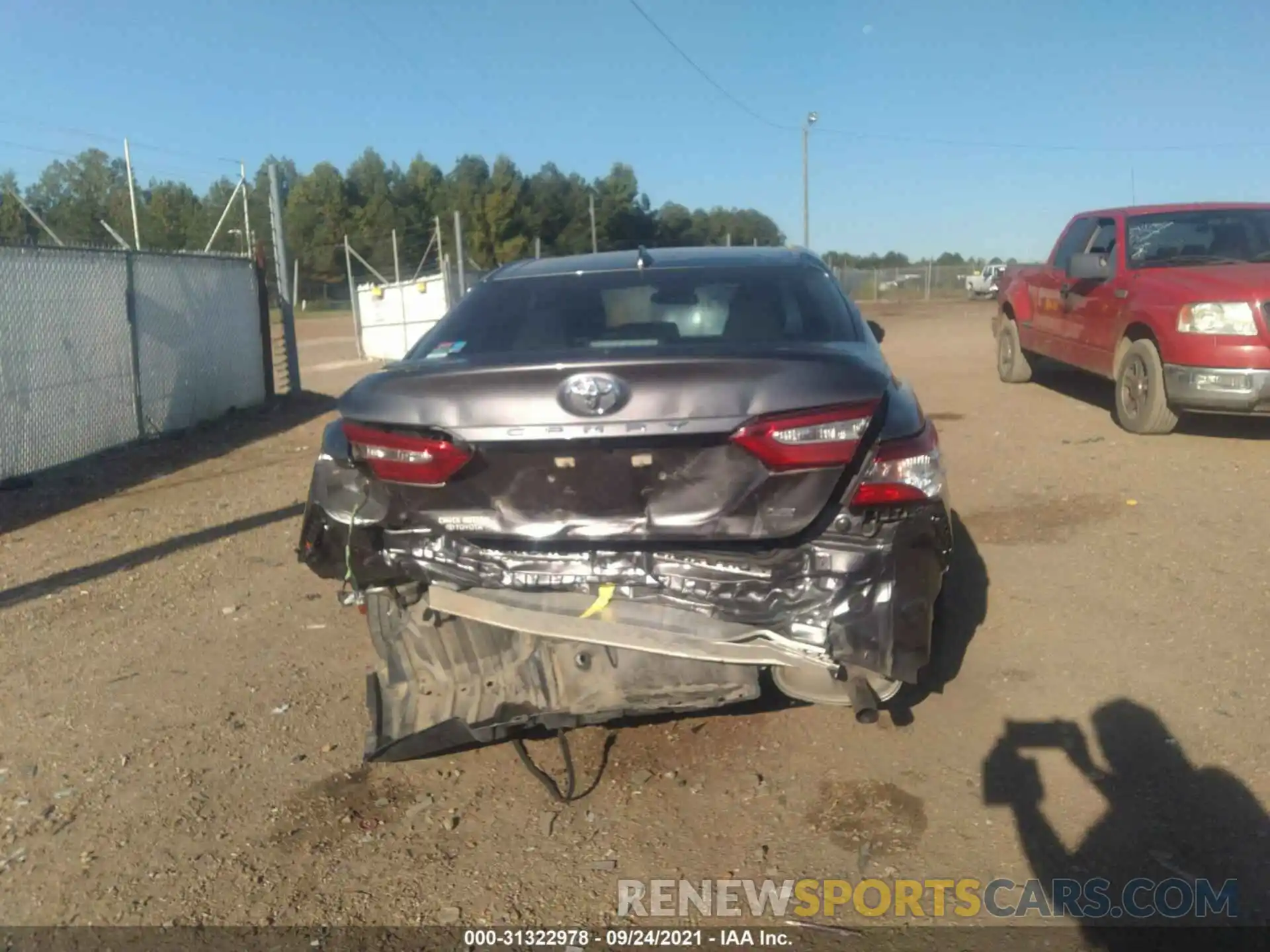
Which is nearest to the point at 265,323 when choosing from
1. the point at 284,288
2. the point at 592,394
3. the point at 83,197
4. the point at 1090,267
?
Result: the point at 284,288

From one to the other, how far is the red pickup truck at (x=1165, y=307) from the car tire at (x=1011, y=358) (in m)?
1.07

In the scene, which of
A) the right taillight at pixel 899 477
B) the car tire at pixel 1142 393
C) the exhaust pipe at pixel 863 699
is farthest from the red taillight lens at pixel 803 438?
the car tire at pixel 1142 393

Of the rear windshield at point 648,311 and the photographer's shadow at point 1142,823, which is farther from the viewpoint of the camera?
the rear windshield at point 648,311

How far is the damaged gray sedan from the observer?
3094mm

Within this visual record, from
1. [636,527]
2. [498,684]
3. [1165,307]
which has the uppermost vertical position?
[1165,307]

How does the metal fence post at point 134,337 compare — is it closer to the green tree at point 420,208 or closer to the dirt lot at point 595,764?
the dirt lot at point 595,764

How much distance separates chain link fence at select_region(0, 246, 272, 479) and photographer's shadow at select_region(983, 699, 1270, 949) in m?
7.80

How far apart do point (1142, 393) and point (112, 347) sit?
8.71 meters

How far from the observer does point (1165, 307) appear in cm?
828

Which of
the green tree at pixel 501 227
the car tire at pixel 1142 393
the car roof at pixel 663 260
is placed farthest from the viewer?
the green tree at pixel 501 227

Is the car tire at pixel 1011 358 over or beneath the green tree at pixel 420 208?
beneath

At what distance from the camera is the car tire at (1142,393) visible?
27.7 ft

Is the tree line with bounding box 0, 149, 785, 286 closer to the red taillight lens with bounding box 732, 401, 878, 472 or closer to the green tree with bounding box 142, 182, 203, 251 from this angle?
the green tree with bounding box 142, 182, 203, 251

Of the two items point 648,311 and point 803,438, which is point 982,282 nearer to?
point 648,311
